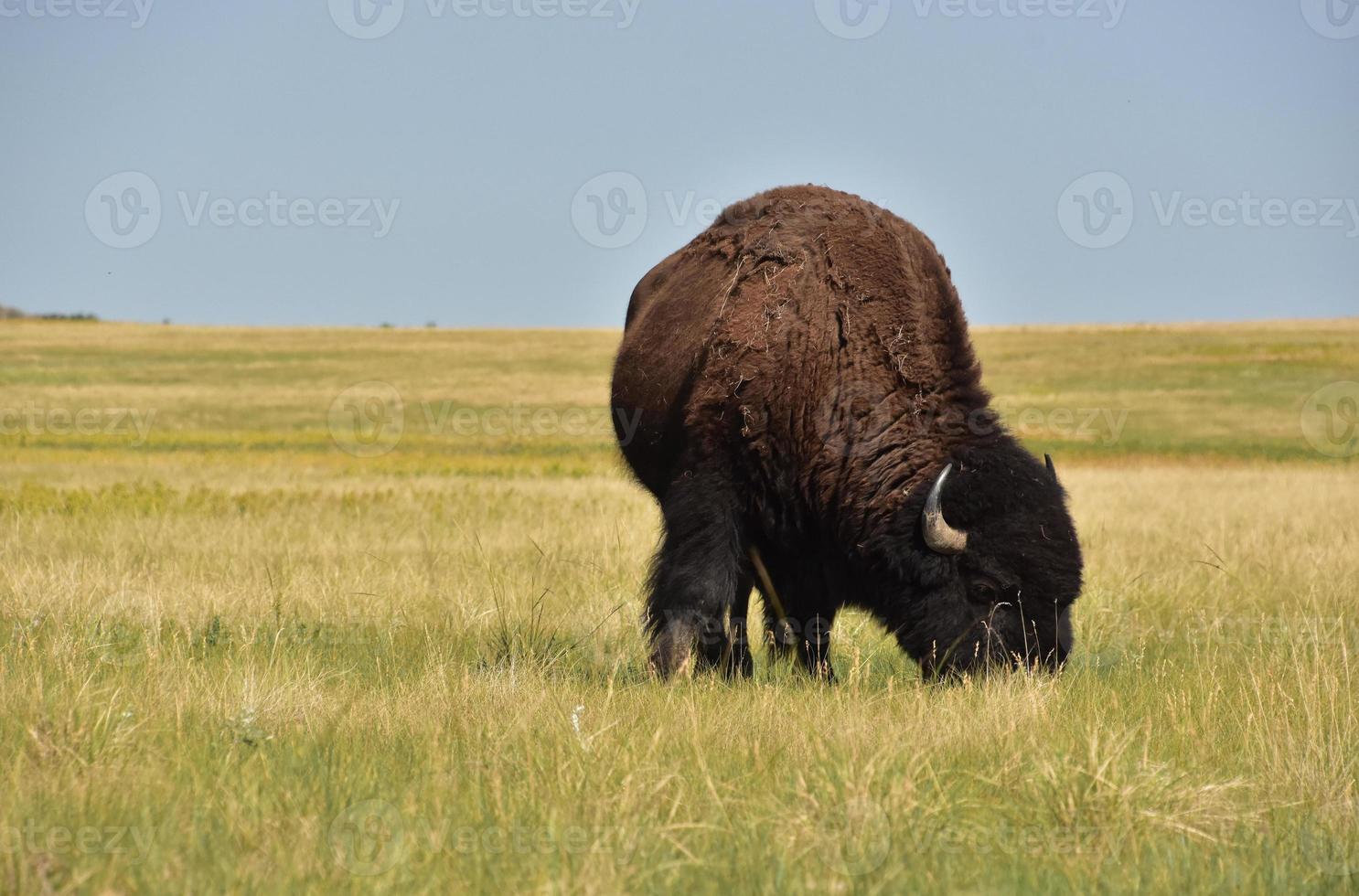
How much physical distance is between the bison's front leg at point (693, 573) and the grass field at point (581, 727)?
369 millimetres

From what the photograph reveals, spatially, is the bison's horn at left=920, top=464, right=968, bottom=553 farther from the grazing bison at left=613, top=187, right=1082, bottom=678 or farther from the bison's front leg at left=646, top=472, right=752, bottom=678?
the bison's front leg at left=646, top=472, right=752, bottom=678

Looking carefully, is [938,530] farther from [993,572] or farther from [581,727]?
[581,727]

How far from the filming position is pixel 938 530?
6266mm

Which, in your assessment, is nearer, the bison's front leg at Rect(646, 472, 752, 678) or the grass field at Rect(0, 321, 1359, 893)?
the grass field at Rect(0, 321, 1359, 893)

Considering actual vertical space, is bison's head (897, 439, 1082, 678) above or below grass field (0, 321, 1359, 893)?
above

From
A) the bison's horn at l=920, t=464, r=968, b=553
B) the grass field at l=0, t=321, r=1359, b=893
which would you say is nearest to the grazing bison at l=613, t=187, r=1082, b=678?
the bison's horn at l=920, t=464, r=968, b=553

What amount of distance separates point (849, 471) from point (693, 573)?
0.97 meters

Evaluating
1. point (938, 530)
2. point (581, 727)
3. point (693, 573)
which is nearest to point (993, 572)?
point (938, 530)

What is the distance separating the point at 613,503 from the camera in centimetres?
1748

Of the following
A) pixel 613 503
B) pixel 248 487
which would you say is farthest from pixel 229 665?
pixel 248 487

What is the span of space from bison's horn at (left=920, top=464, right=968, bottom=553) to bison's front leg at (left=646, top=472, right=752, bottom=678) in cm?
109

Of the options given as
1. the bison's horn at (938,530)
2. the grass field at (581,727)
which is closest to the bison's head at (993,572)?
the bison's horn at (938,530)

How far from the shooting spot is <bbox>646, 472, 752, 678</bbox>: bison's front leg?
675cm

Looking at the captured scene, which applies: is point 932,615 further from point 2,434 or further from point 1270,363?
point 1270,363
